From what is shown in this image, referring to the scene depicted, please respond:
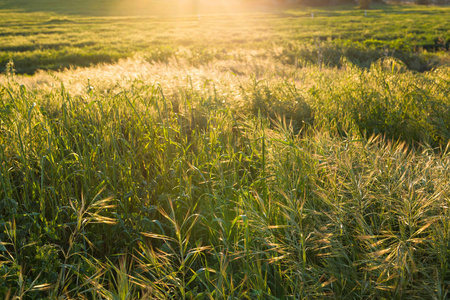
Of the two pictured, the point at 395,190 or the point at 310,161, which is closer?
the point at 395,190

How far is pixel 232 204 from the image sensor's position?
195 centimetres

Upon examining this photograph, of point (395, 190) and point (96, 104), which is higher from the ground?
point (96, 104)

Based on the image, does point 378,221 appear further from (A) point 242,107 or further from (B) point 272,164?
(A) point 242,107

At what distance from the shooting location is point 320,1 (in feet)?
197

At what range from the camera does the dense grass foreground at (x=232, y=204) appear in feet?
4.47

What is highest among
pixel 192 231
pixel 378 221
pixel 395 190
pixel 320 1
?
pixel 320 1

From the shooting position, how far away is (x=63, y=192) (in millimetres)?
1965

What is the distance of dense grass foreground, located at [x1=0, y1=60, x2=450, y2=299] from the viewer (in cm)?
136

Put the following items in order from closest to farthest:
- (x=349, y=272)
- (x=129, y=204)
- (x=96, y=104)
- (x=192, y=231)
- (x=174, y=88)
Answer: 1. (x=349, y=272)
2. (x=192, y=231)
3. (x=129, y=204)
4. (x=96, y=104)
5. (x=174, y=88)

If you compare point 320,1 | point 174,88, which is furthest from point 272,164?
point 320,1

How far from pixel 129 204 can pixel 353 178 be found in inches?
55.6

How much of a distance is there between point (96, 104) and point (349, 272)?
2.49 metres

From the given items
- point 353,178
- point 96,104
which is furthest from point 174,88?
point 353,178

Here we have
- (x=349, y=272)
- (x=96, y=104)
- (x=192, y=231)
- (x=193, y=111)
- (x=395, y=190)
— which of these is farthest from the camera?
(x=193, y=111)
